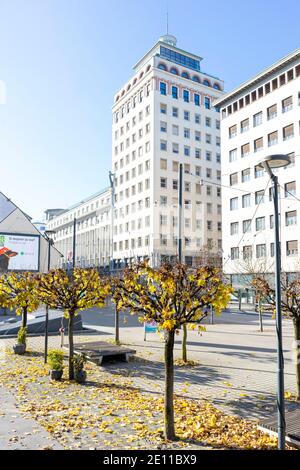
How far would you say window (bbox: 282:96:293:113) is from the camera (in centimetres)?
3819

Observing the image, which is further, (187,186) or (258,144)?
(187,186)

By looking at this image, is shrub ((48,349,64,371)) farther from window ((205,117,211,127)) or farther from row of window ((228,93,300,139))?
window ((205,117,211,127))

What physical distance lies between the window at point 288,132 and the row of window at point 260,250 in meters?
10.3

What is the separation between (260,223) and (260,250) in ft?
9.30

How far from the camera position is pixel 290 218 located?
123ft

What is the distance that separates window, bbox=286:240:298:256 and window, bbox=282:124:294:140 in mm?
Result: 10278

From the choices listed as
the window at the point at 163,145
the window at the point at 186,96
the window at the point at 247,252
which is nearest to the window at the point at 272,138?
the window at the point at 247,252

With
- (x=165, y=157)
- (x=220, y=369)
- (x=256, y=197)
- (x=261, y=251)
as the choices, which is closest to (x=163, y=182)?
(x=165, y=157)

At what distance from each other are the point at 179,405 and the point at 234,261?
121 ft

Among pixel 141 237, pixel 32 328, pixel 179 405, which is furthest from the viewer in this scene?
pixel 141 237

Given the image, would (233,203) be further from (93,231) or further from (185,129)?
(93,231)

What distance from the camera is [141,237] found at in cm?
5603
